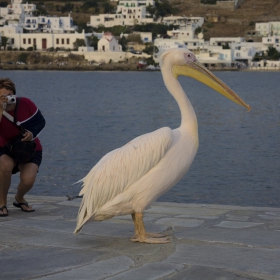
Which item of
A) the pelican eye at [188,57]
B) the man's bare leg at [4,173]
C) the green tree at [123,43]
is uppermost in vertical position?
the pelican eye at [188,57]

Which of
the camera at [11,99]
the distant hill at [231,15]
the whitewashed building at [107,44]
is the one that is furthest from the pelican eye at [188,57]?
the distant hill at [231,15]

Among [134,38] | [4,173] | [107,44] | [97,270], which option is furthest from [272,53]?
[97,270]

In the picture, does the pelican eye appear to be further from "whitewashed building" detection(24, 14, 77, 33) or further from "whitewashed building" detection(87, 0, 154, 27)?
"whitewashed building" detection(87, 0, 154, 27)

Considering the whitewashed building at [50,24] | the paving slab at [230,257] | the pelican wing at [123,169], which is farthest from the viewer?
the whitewashed building at [50,24]

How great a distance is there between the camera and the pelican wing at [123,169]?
4.34 metres

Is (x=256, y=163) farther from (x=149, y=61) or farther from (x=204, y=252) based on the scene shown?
(x=149, y=61)

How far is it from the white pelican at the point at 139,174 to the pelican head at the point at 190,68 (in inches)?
10.9

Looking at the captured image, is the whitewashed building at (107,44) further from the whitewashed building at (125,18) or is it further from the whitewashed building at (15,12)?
the whitewashed building at (15,12)

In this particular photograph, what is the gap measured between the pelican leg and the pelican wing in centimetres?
22

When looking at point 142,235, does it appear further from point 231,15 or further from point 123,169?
point 231,15

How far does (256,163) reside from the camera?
51.9 ft

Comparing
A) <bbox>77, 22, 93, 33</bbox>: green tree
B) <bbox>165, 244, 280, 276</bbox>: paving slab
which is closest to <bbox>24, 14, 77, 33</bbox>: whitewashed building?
<bbox>77, 22, 93, 33</bbox>: green tree

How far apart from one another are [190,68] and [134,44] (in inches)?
4268

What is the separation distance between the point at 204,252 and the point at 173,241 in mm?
341
